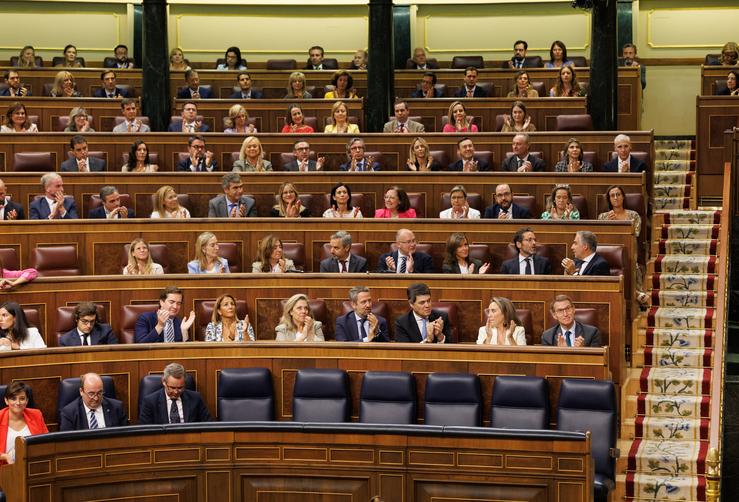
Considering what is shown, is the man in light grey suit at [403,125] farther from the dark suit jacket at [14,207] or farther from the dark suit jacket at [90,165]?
the dark suit jacket at [14,207]

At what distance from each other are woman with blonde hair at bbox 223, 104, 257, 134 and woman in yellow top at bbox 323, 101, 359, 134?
20.6 inches

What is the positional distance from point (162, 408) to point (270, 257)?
4.38 ft

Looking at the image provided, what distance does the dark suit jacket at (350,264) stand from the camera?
6.91m

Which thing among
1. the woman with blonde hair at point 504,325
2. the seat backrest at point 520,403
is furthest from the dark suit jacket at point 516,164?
the seat backrest at point 520,403

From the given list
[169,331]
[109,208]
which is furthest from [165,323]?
[109,208]

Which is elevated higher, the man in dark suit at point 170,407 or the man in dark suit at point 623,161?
the man in dark suit at point 623,161

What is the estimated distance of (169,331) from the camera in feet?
20.7

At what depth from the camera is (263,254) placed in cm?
682

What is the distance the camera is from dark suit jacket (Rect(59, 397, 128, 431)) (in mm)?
5586

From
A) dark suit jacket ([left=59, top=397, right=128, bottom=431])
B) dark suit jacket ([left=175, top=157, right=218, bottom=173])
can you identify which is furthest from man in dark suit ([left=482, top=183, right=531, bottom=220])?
dark suit jacket ([left=59, top=397, right=128, bottom=431])

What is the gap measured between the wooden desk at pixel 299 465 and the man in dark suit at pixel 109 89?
17.5ft

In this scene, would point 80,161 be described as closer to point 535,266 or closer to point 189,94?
point 189,94

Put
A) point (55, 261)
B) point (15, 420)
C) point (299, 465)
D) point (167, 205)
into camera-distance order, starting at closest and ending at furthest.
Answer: point (299, 465) → point (15, 420) → point (55, 261) → point (167, 205)

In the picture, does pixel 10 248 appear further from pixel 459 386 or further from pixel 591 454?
pixel 591 454
